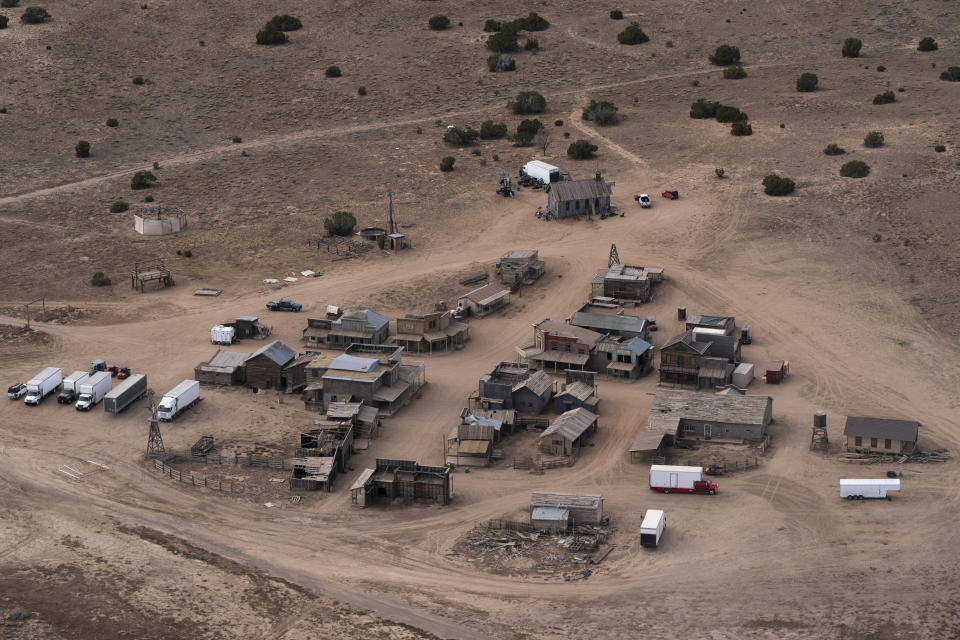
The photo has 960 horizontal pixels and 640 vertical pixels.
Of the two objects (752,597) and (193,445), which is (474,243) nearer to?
(193,445)

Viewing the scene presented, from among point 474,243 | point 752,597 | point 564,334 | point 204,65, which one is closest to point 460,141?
point 474,243

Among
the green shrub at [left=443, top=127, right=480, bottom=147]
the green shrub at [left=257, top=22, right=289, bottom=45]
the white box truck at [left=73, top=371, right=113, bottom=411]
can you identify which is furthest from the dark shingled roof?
the green shrub at [left=257, top=22, right=289, bottom=45]

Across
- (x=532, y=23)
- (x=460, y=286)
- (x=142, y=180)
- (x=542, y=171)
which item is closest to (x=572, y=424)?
(x=460, y=286)

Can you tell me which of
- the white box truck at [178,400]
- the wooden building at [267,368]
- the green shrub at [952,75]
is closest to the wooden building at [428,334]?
the wooden building at [267,368]

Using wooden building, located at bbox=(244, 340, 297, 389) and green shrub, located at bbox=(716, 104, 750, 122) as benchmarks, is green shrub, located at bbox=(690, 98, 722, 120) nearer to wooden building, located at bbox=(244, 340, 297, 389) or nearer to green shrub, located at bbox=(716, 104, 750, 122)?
green shrub, located at bbox=(716, 104, 750, 122)

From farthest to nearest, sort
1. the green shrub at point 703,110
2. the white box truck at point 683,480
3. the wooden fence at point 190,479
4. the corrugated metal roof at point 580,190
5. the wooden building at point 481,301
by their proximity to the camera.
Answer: the green shrub at point 703,110 < the corrugated metal roof at point 580,190 < the wooden building at point 481,301 < the wooden fence at point 190,479 < the white box truck at point 683,480

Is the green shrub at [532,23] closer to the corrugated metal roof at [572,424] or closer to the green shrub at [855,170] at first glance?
the green shrub at [855,170]
